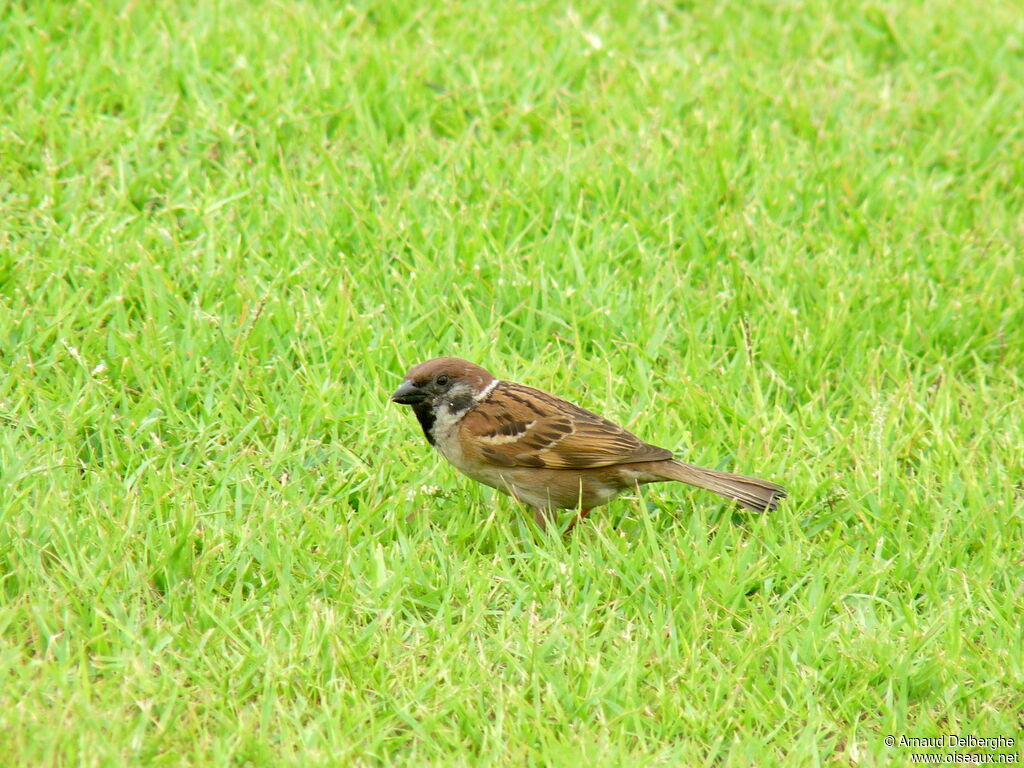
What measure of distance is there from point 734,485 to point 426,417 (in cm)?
121

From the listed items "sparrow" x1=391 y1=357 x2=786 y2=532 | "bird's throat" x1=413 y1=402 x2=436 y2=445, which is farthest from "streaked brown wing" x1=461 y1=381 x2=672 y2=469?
"bird's throat" x1=413 y1=402 x2=436 y2=445

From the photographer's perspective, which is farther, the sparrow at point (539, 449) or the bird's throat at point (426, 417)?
the bird's throat at point (426, 417)

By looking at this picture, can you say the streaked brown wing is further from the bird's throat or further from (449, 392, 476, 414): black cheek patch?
the bird's throat

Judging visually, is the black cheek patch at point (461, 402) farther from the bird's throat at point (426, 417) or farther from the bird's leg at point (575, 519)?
the bird's leg at point (575, 519)

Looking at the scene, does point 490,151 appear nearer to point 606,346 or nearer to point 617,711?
point 606,346

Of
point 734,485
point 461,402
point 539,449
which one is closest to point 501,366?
point 461,402

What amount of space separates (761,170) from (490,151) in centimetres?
146

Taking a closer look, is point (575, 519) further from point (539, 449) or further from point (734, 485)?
point (734, 485)

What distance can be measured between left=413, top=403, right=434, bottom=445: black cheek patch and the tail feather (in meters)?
0.91

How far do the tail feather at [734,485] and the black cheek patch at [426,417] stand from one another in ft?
3.00

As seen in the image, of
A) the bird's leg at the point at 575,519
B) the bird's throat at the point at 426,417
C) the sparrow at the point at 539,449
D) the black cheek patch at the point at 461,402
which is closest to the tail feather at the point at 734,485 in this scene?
the sparrow at the point at 539,449

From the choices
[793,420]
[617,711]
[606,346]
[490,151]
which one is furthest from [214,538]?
[490,151]

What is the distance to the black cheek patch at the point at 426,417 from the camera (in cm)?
485

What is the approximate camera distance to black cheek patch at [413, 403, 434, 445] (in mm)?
4848
